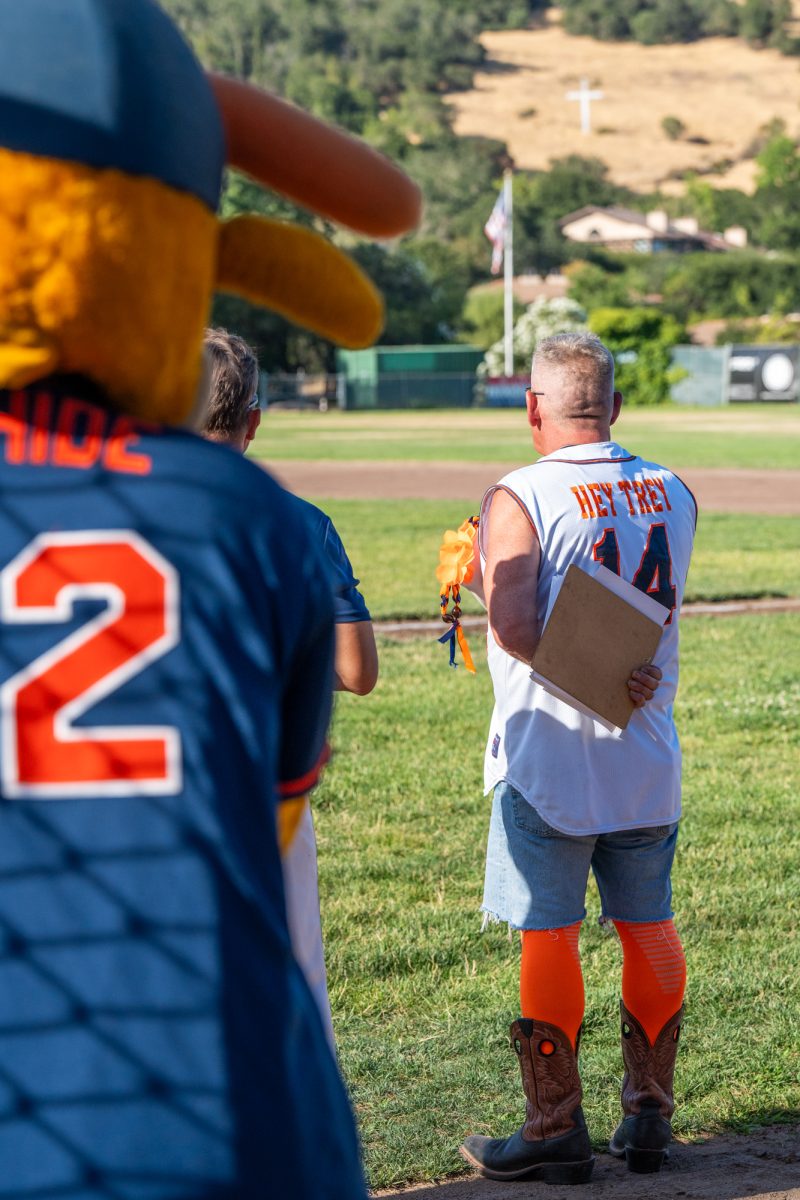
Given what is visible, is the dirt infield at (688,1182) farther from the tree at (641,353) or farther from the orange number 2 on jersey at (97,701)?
the tree at (641,353)

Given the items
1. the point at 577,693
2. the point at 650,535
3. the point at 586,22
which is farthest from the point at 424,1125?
the point at 586,22

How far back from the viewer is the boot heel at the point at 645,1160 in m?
3.79

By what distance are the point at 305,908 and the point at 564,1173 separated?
2074mm

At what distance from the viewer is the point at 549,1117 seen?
3.76 meters

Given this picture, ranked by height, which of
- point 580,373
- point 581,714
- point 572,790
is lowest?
point 572,790

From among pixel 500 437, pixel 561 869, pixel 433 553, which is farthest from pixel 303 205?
pixel 500 437

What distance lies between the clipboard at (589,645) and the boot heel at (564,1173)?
3.71 feet

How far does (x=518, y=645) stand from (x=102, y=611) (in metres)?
2.50

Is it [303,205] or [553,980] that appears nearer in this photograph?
[303,205]

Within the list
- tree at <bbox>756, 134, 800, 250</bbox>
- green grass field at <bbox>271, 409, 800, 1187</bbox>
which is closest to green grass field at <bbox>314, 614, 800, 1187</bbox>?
green grass field at <bbox>271, 409, 800, 1187</bbox>

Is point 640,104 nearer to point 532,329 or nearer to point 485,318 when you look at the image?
point 485,318

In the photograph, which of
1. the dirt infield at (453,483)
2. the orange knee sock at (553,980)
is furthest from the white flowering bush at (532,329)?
the orange knee sock at (553,980)

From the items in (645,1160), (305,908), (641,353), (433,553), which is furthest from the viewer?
(641,353)

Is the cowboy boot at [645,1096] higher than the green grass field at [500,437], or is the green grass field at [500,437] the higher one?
the green grass field at [500,437]
